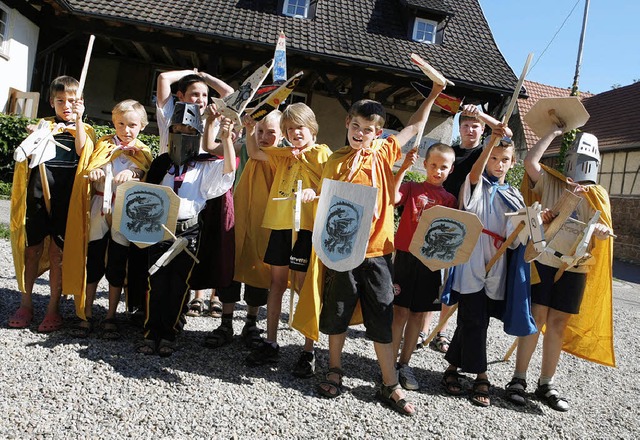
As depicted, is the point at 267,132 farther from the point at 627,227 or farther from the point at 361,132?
the point at 627,227

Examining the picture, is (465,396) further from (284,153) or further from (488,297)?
(284,153)

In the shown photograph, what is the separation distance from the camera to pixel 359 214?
2.82 m

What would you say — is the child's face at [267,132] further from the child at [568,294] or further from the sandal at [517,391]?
the sandal at [517,391]

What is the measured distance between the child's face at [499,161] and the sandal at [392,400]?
1.46 metres

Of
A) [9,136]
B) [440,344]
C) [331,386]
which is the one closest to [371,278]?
[331,386]

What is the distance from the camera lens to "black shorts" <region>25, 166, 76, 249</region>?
11.5ft

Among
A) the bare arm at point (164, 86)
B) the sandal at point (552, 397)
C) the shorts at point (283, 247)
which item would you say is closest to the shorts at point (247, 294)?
the shorts at point (283, 247)

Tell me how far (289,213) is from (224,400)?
1193 mm

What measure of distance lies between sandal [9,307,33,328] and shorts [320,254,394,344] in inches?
78.4

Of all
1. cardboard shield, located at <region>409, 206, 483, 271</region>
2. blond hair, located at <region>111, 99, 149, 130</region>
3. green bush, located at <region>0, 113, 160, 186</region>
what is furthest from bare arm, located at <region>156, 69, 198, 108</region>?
green bush, located at <region>0, 113, 160, 186</region>

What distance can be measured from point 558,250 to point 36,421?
282 cm

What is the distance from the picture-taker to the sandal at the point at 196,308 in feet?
14.4

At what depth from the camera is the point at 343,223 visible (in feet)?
9.40

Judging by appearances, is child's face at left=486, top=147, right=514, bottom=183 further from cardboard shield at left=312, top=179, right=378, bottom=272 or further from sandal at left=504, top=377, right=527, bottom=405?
sandal at left=504, top=377, right=527, bottom=405
